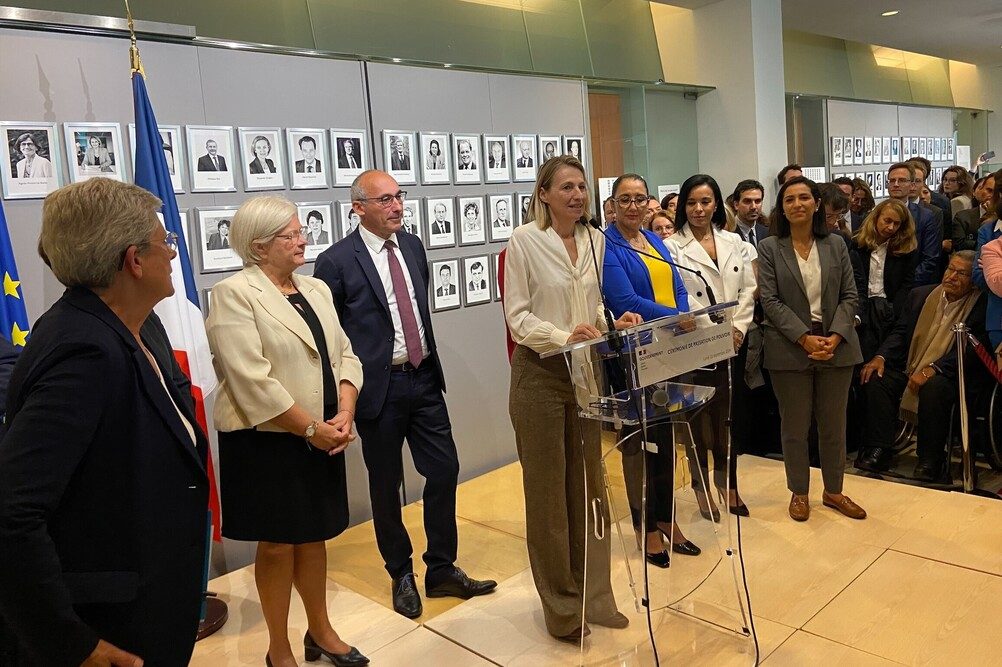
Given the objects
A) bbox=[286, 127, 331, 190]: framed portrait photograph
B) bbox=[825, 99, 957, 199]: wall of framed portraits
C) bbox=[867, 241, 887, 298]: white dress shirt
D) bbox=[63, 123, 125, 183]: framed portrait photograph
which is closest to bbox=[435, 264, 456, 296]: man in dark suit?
bbox=[286, 127, 331, 190]: framed portrait photograph

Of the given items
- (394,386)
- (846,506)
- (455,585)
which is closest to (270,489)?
(394,386)

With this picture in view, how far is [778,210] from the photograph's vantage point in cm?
370

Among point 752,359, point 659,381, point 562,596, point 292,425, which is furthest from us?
point 752,359

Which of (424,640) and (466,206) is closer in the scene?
(424,640)

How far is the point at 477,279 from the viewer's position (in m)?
4.73

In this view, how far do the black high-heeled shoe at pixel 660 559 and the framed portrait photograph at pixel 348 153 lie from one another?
2629mm

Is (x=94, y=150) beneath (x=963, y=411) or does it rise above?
above

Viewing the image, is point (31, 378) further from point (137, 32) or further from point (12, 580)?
point (137, 32)

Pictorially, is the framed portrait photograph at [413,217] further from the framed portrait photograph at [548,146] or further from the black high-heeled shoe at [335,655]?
the black high-heeled shoe at [335,655]

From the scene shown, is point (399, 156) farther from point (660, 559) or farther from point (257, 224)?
point (660, 559)

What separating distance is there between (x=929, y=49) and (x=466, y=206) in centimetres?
818

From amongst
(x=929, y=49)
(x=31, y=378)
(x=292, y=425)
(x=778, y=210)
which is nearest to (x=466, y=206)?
(x=778, y=210)

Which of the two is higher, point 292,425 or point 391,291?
point 391,291

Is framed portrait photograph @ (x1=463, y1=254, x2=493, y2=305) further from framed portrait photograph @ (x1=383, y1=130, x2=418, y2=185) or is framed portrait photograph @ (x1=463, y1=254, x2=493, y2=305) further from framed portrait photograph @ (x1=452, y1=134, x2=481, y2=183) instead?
framed portrait photograph @ (x1=383, y1=130, x2=418, y2=185)
